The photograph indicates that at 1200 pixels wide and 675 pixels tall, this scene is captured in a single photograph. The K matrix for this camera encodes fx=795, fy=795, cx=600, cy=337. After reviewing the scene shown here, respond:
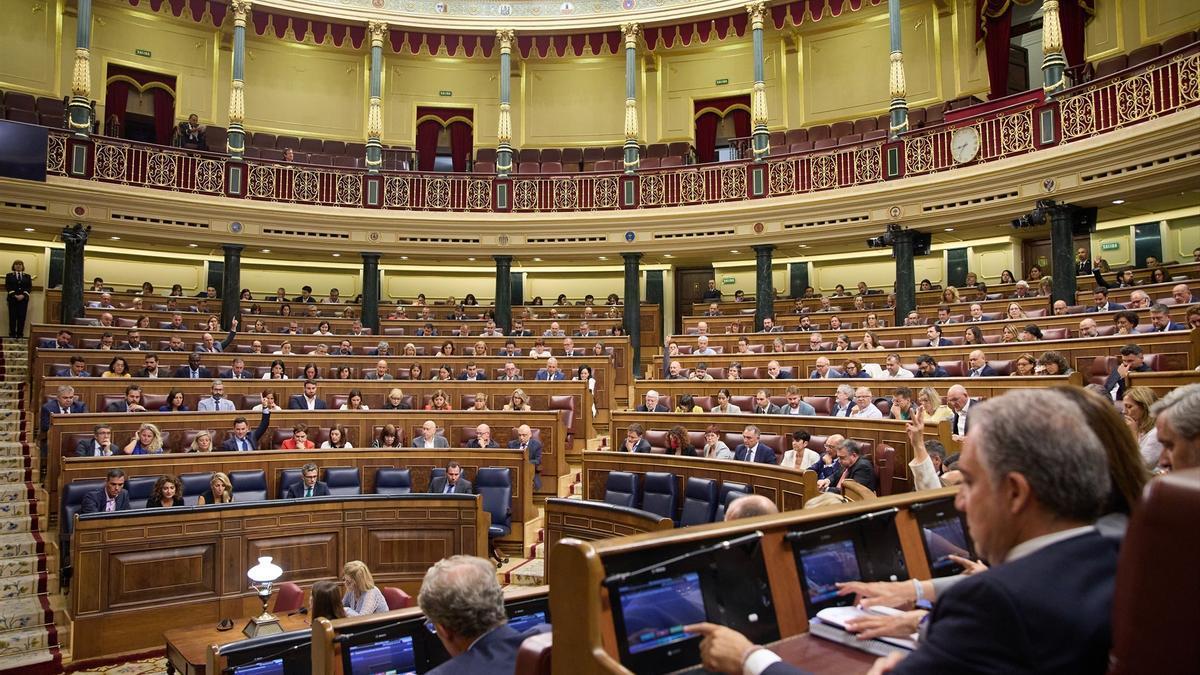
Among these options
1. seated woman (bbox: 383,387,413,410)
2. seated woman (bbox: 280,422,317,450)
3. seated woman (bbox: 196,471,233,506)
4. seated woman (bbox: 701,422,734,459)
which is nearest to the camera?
seated woman (bbox: 196,471,233,506)

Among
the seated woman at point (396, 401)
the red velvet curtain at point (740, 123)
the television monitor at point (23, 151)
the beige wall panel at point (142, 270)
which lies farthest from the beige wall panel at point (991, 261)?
the television monitor at point (23, 151)

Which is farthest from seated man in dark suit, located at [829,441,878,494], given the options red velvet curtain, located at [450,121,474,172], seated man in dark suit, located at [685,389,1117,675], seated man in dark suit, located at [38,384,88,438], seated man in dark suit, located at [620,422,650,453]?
red velvet curtain, located at [450,121,474,172]

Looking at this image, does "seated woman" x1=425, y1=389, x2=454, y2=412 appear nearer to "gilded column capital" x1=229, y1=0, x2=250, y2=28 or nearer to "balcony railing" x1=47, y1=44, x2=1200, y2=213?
"balcony railing" x1=47, y1=44, x2=1200, y2=213

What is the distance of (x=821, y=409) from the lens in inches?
307

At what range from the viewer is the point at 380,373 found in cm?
1009

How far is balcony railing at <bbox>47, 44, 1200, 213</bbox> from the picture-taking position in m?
9.45

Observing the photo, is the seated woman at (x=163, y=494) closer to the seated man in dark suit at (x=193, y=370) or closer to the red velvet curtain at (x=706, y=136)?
the seated man in dark suit at (x=193, y=370)

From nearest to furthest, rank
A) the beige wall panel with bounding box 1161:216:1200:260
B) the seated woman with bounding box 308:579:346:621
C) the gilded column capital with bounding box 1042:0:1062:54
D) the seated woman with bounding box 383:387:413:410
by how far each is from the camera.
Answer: the seated woman with bounding box 308:579:346:621, the seated woman with bounding box 383:387:413:410, the gilded column capital with bounding box 1042:0:1062:54, the beige wall panel with bounding box 1161:216:1200:260

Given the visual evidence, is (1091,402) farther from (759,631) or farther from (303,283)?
(303,283)

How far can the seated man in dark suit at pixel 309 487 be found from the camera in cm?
656

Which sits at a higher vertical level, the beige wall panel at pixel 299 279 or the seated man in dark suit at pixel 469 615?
the beige wall panel at pixel 299 279

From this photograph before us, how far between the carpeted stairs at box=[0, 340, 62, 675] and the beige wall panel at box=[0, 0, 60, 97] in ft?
27.8

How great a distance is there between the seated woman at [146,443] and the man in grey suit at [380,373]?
324 cm

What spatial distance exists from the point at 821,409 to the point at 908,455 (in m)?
2.01
